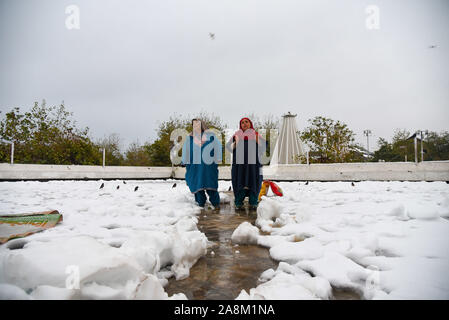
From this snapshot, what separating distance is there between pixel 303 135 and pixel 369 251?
11.3 meters

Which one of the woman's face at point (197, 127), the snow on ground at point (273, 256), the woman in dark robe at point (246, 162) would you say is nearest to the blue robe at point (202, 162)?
the woman's face at point (197, 127)

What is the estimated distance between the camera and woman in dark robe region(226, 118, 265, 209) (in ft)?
14.0

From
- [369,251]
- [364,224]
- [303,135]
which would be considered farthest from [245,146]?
[303,135]

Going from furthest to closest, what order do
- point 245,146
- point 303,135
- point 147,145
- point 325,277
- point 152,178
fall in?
A: 1. point 147,145
2. point 152,178
3. point 303,135
4. point 245,146
5. point 325,277

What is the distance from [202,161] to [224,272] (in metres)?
2.93

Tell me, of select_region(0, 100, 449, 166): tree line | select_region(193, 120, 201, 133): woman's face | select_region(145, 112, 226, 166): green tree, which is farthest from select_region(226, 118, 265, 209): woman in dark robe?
select_region(145, 112, 226, 166): green tree

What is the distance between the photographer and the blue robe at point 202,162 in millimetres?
4242

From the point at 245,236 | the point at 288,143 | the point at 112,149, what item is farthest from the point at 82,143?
the point at 245,236

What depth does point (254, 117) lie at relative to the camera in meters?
23.6

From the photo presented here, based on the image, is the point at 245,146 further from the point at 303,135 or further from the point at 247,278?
the point at 303,135

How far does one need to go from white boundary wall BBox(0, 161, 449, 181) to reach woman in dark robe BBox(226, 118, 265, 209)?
5.88 meters

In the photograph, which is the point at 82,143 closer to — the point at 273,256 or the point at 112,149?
the point at 112,149

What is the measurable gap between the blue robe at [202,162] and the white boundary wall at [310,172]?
20.8 ft

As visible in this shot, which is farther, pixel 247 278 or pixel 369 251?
pixel 369 251
